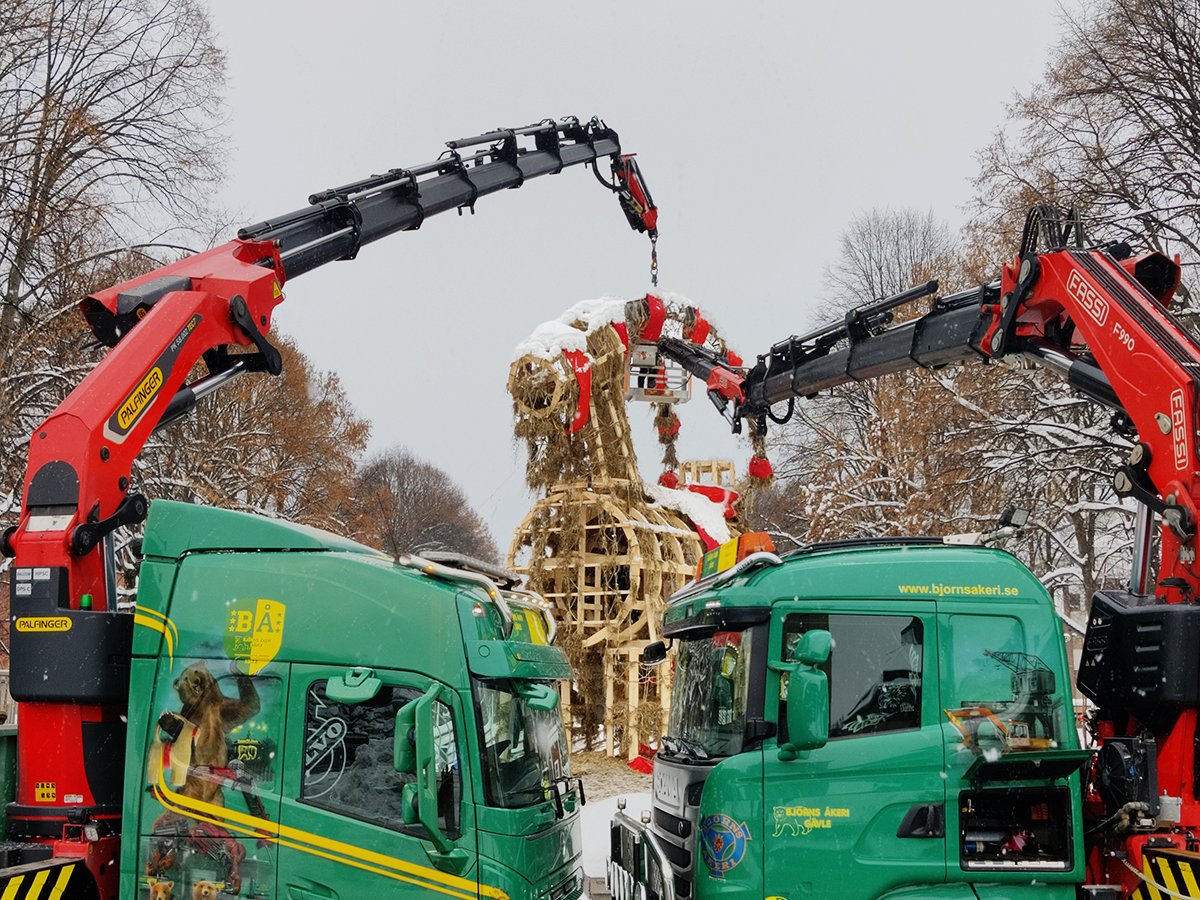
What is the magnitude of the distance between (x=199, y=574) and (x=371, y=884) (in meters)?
1.98

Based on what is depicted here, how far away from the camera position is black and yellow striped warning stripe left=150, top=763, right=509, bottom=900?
604cm

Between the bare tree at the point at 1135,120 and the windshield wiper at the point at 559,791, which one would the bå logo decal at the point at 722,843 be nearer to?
the windshield wiper at the point at 559,791

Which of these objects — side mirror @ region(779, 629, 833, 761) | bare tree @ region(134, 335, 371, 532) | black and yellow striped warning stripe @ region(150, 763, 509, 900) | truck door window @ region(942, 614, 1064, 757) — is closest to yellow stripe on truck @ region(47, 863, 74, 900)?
black and yellow striped warning stripe @ region(150, 763, 509, 900)

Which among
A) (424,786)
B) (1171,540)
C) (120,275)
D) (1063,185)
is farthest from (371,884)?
(1063,185)

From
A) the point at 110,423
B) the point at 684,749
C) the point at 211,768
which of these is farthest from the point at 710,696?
the point at 110,423

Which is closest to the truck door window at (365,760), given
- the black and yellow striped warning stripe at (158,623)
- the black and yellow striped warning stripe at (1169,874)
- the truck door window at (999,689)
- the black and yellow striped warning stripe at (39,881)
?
the black and yellow striped warning stripe at (158,623)

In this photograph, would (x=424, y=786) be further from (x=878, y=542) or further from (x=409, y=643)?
(x=878, y=542)

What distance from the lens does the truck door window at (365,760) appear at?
20.0 feet

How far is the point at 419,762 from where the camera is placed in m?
5.77

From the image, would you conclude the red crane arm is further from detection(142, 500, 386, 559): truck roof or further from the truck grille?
the truck grille

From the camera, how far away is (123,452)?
7.00 metres

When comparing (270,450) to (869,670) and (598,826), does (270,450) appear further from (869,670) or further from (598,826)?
(869,670)

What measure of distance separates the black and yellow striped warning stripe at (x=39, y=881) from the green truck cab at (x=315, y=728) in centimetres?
31

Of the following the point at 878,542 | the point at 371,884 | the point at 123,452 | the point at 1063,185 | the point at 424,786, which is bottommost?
the point at 371,884
